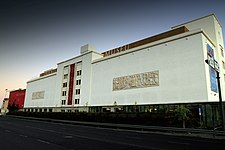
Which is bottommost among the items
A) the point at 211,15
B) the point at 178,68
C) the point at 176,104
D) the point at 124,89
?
the point at 176,104

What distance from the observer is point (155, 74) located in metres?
36.9

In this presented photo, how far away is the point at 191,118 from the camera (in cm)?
2745

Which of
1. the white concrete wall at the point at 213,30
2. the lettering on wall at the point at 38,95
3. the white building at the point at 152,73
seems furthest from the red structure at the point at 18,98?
the white concrete wall at the point at 213,30

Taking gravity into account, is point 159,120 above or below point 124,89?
below

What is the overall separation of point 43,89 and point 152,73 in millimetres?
50182

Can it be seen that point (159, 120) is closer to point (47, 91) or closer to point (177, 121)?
point (177, 121)

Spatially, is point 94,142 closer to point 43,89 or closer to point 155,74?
point 155,74

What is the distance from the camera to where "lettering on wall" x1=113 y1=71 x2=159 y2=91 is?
1451 inches

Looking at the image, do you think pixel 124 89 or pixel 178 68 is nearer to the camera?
pixel 178 68

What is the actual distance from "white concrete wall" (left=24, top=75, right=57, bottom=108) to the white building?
6516 mm

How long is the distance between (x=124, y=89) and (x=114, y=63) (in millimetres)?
7986

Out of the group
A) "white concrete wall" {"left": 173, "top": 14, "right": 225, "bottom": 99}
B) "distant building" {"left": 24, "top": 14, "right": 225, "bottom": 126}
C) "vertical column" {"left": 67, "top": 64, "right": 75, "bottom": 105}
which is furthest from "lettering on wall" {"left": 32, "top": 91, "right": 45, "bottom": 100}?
"white concrete wall" {"left": 173, "top": 14, "right": 225, "bottom": 99}

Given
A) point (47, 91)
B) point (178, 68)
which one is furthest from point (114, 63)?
point (47, 91)

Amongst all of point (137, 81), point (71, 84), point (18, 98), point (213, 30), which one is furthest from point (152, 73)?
point (18, 98)
